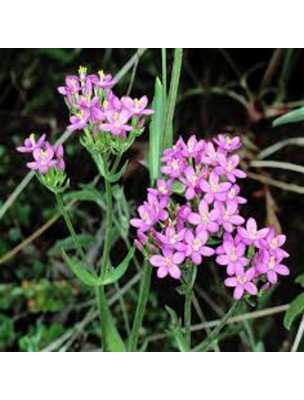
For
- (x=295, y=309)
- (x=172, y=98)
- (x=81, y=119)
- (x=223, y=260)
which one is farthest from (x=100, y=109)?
(x=295, y=309)

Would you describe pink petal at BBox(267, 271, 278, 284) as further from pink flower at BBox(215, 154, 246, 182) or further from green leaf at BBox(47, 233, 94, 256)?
green leaf at BBox(47, 233, 94, 256)

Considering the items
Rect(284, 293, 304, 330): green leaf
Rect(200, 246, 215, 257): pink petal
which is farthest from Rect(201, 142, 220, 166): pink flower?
Rect(284, 293, 304, 330): green leaf

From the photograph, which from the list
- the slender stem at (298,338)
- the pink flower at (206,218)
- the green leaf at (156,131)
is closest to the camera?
the pink flower at (206,218)

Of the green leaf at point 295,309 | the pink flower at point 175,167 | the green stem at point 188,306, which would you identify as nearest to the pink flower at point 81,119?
the pink flower at point 175,167

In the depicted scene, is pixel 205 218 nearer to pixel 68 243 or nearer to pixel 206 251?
pixel 206 251

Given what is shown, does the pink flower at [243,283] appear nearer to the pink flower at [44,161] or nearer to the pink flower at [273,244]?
the pink flower at [273,244]

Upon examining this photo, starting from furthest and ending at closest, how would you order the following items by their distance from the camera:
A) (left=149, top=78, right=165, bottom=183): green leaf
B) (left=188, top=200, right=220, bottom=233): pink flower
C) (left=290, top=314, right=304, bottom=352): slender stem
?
(left=290, top=314, right=304, bottom=352): slender stem → (left=149, top=78, right=165, bottom=183): green leaf → (left=188, top=200, right=220, bottom=233): pink flower
